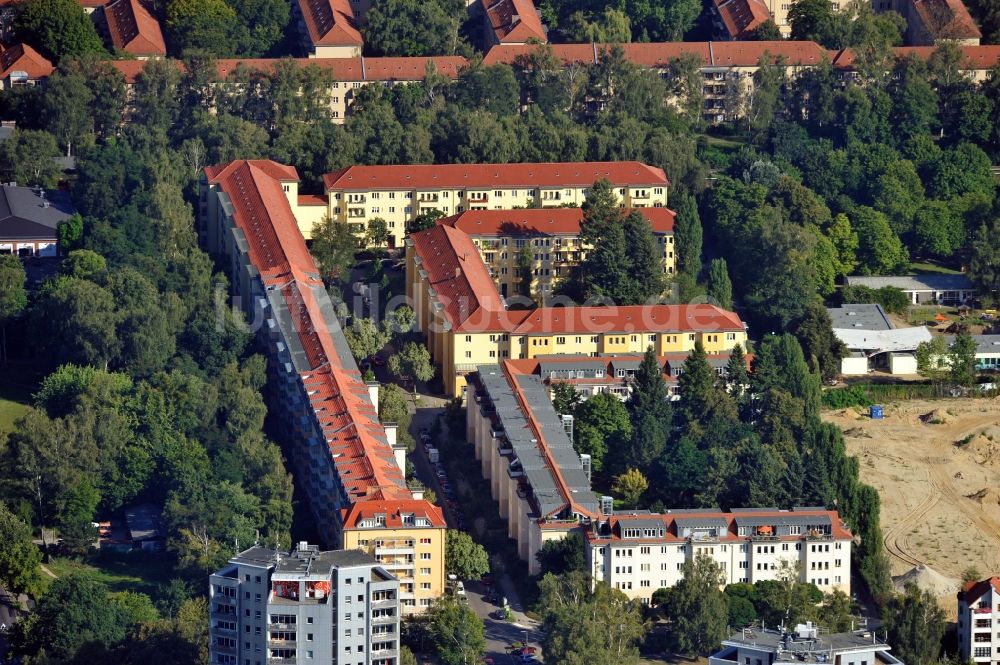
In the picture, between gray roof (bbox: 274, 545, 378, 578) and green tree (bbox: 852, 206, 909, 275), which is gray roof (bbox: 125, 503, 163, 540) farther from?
green tree (bbox: 852, 206, 909, 275)

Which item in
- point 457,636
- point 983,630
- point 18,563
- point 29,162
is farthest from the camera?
point 29,162

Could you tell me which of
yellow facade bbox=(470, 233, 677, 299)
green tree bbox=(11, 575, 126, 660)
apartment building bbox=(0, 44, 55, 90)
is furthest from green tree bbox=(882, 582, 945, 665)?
apartment building bbox=(0, 44, 55, 90)

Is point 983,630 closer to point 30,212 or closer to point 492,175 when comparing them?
point 492,175

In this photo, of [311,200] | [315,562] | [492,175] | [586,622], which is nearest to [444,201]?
[492,175]

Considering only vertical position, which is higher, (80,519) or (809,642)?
(80,519)

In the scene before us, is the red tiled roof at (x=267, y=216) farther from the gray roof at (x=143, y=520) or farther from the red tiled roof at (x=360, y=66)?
the gray roof at (x=143, y=520)

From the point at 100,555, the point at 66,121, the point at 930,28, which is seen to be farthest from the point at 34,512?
the point at 930,28
